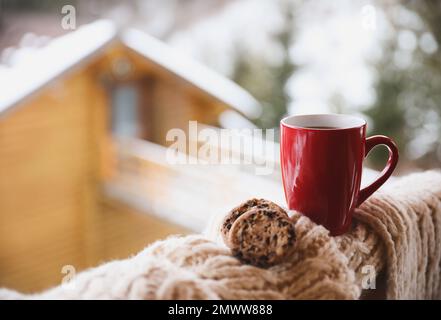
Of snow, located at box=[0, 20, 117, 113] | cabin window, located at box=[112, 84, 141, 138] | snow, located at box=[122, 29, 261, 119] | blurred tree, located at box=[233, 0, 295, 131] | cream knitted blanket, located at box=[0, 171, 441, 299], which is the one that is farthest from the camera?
blurred tree, located at box=[233, 0, 295, 131]

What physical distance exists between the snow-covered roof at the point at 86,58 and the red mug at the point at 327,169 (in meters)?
1.86

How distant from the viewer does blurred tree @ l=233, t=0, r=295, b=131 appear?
390 centimetres

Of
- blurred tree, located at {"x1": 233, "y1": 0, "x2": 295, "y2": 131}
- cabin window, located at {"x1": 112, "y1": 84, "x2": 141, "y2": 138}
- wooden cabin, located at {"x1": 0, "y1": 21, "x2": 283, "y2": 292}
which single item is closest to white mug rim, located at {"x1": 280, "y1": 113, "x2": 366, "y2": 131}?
→ wooden cabin, located at {"x1": 0, "y1": 21, "x2": 283, "y2": 292}

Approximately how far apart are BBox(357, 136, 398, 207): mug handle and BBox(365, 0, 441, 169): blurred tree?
9.76 ft

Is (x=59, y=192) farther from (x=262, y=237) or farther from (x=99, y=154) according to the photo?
(x=262, y=237)

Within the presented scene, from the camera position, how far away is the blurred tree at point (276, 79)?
12.8ft

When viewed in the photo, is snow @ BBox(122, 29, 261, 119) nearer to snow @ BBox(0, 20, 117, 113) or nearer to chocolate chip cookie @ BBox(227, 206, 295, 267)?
snow @ BBox(0, 20, 117, 113)

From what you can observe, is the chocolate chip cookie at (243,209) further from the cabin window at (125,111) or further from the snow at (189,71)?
the cabin window at (125,111)

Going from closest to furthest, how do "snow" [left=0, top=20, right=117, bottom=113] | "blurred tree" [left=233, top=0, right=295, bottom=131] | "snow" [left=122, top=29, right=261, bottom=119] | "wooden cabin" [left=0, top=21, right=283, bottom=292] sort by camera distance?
"snow" [left=0, top=20, right=117, bottom=113] < "wooden cabin" [left=0, top=21, right=283, bottom=292] < "snow" [left=122, top=29, right=261, bottom=119] < "blurred tree" [left=233, top=0, right=295, bottom=131]

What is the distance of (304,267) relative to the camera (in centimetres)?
36

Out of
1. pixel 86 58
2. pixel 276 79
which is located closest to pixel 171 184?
pixel 86 58

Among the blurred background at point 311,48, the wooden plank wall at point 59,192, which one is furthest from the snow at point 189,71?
the blurred background at point 311,48

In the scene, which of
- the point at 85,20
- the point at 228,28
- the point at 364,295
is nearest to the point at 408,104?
the point at 228,28
